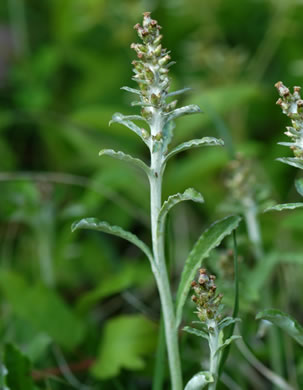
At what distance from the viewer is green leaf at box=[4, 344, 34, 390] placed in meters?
1.21

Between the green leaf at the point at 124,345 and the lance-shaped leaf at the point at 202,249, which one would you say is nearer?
the lance-shaped leaf at the point at 202,249

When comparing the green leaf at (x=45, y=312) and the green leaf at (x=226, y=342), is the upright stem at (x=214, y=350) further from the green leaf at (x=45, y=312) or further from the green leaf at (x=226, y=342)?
the green leaf at (x=45, y=312)

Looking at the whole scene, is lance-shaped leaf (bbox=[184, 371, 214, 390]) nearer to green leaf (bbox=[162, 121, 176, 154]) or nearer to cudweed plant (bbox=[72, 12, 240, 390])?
cudweed plant (bbox=[72, 12, 240, 390])

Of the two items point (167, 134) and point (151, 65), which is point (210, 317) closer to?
point (167, 134)

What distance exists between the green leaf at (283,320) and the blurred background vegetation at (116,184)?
0.29m

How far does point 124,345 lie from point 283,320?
0.66 metres

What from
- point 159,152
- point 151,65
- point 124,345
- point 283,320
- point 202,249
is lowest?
point 124,345

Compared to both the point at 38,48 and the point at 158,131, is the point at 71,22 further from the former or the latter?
the point at 158,131

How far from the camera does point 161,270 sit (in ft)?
3.49

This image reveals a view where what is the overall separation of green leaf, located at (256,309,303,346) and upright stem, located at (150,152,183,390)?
6.8 inches

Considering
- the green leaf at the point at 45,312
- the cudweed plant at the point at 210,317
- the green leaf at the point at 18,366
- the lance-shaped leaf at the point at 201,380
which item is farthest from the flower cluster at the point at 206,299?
the green leaf at the point at 45,312

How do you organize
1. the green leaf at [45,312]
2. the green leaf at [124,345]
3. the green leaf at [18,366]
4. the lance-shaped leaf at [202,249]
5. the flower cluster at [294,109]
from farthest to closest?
1. the green leaf at [45,312]
2. the green leaf at [124,345]
3. the green leaf at [18,366]
4. the lance-shaped leaf at [202,249]
5. the flower cluster at [294,109]

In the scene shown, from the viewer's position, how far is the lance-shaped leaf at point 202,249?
1.09 metres

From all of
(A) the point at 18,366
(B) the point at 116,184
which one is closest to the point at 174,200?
(A) the point at 18,366
